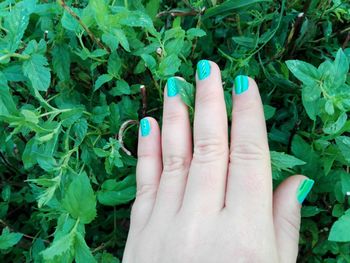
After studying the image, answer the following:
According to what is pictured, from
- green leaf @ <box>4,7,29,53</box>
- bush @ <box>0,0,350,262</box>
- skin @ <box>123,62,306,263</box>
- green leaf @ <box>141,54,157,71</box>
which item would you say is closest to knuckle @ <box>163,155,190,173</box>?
skin @ <box>123,62,306,263</box>

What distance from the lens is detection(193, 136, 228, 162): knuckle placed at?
3.50 feet

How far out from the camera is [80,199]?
0.99 m

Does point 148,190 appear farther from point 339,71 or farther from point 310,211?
point 339,71

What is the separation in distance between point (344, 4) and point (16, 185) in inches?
45.1

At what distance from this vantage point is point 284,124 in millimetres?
1209

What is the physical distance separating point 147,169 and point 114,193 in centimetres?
10

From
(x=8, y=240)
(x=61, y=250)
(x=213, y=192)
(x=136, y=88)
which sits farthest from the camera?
(x=8, y=240)

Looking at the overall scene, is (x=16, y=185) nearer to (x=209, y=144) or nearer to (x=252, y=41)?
(x=209, y=144)

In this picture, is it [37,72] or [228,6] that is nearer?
[37,72]

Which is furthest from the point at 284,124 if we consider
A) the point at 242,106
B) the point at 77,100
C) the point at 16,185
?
the point at 16,185

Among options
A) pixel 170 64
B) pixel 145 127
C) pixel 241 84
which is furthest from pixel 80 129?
pixel 241 84

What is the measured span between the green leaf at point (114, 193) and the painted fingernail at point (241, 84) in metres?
0.37

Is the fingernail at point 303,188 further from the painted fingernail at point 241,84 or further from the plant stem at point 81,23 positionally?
the plant stem at point 81,23

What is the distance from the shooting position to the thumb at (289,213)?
3.47 ft
